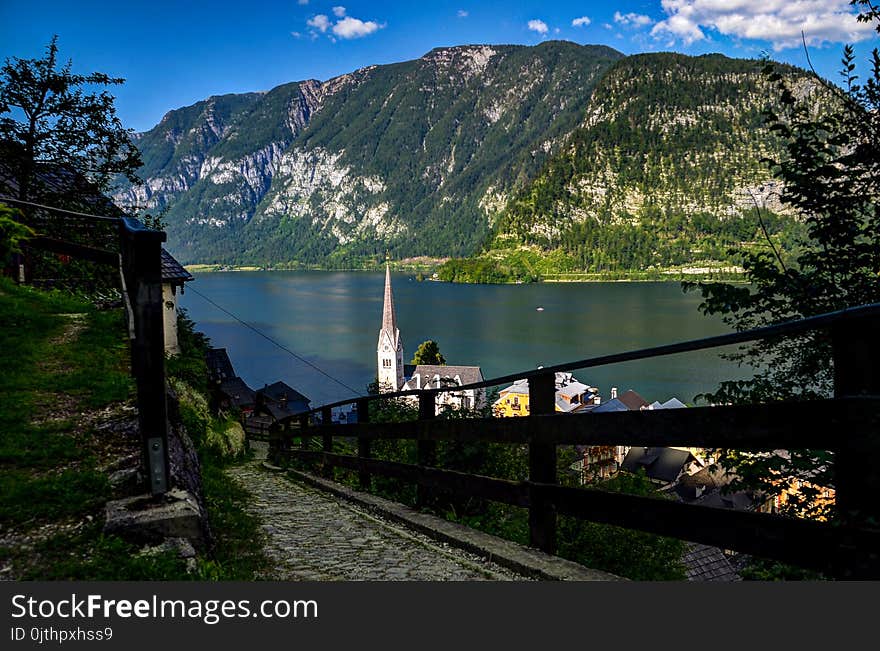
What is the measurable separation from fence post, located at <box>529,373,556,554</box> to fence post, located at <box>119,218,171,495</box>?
193 cm

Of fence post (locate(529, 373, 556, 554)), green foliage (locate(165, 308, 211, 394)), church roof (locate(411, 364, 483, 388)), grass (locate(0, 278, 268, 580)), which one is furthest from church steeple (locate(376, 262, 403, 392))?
fence post (locate(529, 373, 556, 554))

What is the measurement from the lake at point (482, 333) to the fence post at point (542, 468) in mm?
49357

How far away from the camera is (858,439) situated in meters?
2.07

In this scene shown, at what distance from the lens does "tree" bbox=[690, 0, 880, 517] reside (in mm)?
5332

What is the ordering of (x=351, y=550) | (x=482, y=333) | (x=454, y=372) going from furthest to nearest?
(x=482, y=333) → (x=454, y=372) → (x=351, y=550)

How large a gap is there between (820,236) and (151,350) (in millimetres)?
5447

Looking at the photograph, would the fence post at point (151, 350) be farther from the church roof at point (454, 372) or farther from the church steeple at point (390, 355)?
the church steeple at point (390, 355)

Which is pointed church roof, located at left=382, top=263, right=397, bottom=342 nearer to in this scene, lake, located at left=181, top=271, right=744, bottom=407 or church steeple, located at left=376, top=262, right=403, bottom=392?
church steeple, located at left=376, top=262, right=403, bottom=392

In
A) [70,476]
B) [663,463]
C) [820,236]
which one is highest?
[820,236]

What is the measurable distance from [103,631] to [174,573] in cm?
63

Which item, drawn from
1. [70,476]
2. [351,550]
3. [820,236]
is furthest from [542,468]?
[820,236]

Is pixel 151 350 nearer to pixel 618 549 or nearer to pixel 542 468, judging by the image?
pixel 542 468

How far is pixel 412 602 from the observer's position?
2133 mm

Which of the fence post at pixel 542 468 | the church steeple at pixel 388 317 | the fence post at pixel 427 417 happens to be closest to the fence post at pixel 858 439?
the fence post at pixel 542 468
